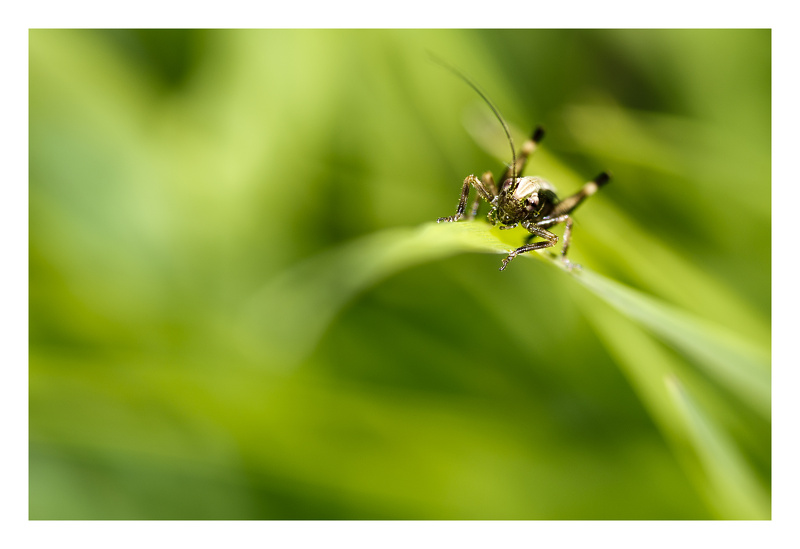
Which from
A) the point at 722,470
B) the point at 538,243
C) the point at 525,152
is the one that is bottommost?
the point at 722,470

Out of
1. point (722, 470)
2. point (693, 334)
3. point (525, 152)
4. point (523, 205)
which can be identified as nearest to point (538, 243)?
point (523, 205)

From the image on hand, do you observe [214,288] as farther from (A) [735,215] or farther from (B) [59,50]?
(A) [735,215]

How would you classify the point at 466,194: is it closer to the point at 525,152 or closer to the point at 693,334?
the point at 525,152

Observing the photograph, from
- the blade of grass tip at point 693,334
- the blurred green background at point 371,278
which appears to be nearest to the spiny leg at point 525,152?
the blurred green background at point 371,278

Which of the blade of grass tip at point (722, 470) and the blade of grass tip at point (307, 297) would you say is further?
the blade of grass tip at point (307, 297)

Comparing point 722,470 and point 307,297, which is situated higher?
point 307,297

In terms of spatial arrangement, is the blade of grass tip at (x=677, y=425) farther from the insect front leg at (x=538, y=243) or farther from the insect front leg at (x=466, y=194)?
the insect front leg at (x=466, y=194)

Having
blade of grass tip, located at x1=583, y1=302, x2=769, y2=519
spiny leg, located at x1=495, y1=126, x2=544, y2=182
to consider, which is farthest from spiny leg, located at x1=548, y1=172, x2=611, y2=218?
blade of grass tip, located at x1=583, y1=302, x2=769, y2=519
